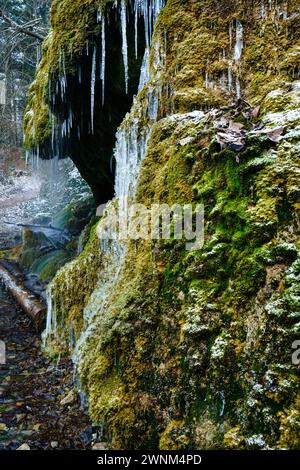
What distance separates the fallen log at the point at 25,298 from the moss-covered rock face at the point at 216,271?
268 cm

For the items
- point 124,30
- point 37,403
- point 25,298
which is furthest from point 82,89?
point 37,403

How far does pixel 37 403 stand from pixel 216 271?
2.82 meters

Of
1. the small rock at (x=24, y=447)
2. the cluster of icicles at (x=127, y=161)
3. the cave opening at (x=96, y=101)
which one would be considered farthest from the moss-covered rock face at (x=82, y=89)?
the small rock at (x=24, y=447)

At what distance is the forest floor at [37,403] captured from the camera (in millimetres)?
3421

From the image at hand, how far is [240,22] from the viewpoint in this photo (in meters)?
4.05

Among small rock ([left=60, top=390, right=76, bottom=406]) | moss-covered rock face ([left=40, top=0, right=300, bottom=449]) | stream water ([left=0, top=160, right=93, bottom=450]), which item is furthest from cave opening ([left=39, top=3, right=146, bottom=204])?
small rock ([left=60, top=390, right=76, bottom=406])

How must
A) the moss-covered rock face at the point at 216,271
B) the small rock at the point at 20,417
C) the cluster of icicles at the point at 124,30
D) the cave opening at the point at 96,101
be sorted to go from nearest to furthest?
1. the moss-covered rock face at the point at 216,271
2. the small rock at the point at 20,417
3. the cluster of icicles at the point at 124,30
4. the cave opening at the point at 96,101

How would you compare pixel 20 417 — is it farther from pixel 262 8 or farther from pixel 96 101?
pixel 96 101

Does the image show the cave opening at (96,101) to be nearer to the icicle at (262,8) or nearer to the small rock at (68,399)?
the icicle at (262,8)

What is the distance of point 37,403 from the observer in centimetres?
409

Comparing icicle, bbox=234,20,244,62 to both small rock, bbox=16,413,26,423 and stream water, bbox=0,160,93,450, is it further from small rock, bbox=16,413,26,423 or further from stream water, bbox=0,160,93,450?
small rock, bbox=16,413,26,423
